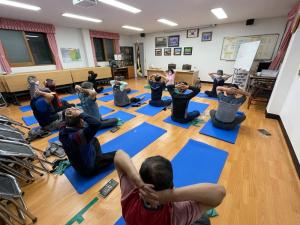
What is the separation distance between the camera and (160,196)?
0.62 metres

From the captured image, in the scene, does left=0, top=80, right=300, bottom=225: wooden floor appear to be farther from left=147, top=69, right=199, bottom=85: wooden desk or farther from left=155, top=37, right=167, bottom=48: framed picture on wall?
left=155, top=37, right=167, bottom=48: framed picture on wall

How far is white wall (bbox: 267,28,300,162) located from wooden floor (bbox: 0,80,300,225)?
40 centimetres

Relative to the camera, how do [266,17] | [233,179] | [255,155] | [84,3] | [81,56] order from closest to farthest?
1. [233,179]
2. [255,155]
3. [84,3]
4. [266,17]
5. [81,56]

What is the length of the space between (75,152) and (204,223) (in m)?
1.46

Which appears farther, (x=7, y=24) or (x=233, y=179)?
(x=7, y=24)

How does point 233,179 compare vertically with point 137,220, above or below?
below

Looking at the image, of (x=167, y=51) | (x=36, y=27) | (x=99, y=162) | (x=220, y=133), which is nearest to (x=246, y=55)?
(x=220, y=133)

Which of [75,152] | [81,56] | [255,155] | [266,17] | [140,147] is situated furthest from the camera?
[81,56]

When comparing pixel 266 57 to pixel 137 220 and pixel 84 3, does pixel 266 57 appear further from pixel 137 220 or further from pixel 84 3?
pixel 137 220

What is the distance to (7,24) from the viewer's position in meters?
4.84

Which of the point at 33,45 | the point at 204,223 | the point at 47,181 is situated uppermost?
the point at 33,45

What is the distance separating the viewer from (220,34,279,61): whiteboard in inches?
219

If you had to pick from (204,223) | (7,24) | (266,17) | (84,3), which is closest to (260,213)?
(204,223)

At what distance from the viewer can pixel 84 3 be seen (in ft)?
9.57
